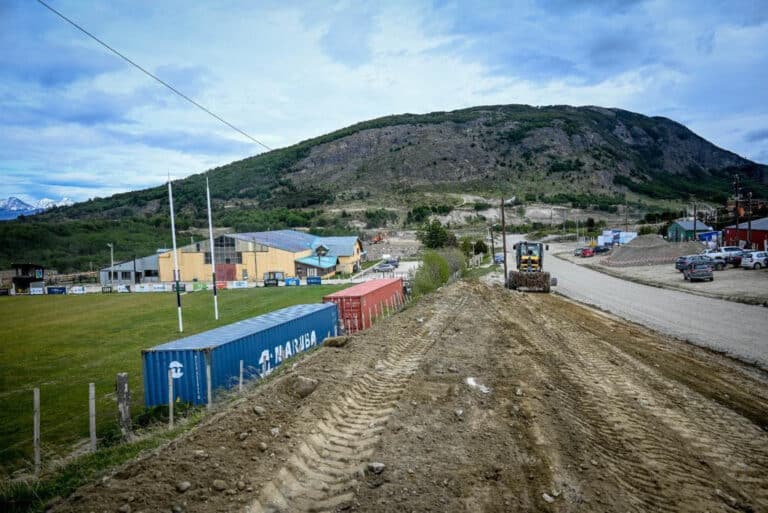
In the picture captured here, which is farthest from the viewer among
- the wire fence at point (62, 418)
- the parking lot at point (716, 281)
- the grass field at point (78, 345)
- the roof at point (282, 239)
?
the roof at point (282, 239)

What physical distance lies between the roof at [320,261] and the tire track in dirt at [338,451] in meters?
59.1

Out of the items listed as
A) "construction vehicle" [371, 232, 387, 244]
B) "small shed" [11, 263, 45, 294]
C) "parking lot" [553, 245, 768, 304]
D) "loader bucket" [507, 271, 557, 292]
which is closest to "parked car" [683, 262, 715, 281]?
"parking lot" [553, 245, 768, 304]

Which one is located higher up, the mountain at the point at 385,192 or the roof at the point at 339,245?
the mountain at the point at 385,192

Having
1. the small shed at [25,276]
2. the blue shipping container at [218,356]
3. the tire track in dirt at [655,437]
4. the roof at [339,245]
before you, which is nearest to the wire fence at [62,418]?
the blue shipping container at [218,356]

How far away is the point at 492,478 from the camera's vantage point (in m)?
7.96

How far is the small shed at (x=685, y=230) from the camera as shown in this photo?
8444 centimetres

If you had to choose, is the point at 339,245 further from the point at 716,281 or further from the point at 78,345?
the point at 716,281

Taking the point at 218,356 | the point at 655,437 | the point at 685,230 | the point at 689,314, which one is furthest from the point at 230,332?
the point at 685,230

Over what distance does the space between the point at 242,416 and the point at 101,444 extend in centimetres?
755

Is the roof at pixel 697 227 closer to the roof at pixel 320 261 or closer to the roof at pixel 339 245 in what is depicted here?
the roof at pixel 339 245

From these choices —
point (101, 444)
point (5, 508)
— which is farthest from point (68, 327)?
point (5, 508)

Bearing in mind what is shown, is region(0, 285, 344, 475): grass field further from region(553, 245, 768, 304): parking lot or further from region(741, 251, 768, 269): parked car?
region(741, 251, 768, 269): parked car

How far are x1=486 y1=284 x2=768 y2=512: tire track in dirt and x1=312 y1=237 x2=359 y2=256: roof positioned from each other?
66.2 m

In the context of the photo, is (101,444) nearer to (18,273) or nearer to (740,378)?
(740,378)
